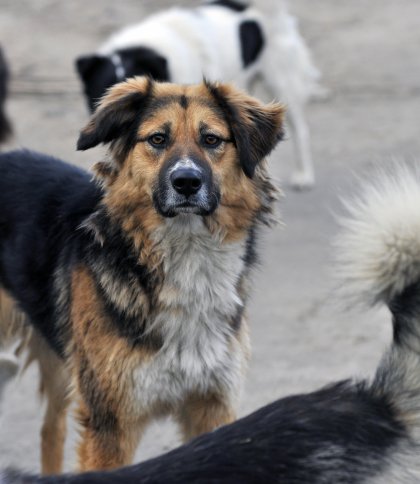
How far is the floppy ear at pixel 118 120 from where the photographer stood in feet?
13.5

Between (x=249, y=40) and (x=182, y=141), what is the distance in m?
4.99

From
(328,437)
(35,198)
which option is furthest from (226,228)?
(328,437)

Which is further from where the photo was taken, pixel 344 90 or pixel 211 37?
pixel 344 90

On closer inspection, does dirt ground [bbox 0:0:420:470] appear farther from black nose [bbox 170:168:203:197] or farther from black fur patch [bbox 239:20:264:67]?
black nose [bbox 170:168:203:197]

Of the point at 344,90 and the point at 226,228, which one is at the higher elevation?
the point at 226,228

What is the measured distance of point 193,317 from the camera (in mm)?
4145

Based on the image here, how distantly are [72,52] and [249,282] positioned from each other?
773 centimetres

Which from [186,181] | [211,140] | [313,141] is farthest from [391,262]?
[313,141]

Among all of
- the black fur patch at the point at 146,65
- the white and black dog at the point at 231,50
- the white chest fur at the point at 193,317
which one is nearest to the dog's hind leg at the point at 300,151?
Result: the white and black dog at the point at 231,50

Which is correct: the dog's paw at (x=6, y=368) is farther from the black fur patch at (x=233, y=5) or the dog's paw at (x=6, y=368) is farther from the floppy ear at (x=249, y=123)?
the black fur patch at (x=233, y=5)

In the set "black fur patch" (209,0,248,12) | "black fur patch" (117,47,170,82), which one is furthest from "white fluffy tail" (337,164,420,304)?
"black fur patch" (209,0,248,12)

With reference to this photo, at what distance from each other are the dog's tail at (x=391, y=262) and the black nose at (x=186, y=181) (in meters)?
0.69

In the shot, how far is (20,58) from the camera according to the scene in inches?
452

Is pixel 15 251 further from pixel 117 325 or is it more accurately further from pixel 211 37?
pixel 211 37
